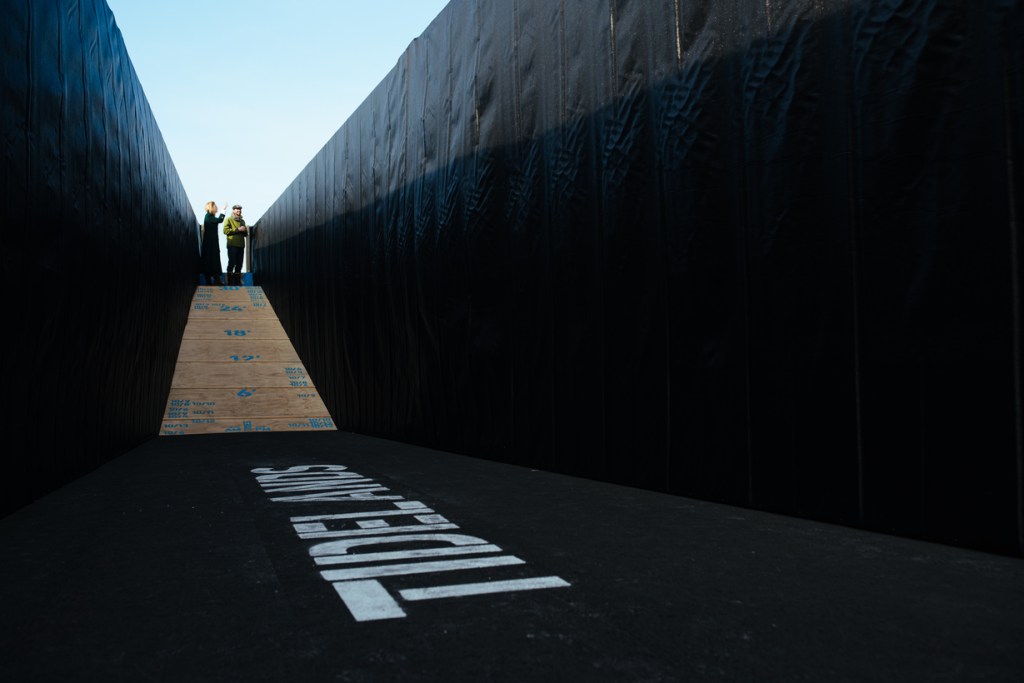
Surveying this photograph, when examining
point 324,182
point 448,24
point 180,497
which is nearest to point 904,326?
point 180,497

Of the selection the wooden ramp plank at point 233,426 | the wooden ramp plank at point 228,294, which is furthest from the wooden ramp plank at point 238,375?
the wooden ramp plank at point 228,294

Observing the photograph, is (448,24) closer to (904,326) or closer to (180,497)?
(180,497)

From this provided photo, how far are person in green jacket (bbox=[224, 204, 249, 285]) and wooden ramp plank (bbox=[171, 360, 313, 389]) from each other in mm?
6001

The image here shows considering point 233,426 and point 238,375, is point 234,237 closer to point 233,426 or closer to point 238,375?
point 238,375

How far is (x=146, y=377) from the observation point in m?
8.92

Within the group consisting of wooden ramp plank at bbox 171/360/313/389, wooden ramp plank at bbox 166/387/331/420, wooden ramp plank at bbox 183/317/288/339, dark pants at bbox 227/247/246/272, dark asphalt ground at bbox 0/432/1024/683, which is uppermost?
dark pants at bbox 227/247/246/272

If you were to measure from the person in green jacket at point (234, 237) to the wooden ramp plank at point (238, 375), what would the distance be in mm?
6001

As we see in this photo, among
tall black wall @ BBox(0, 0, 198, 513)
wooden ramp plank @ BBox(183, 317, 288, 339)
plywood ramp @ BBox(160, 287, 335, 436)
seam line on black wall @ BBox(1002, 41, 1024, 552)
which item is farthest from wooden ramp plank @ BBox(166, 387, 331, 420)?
seam line on black wall @ BBox(1002, 41, 1024, 552)

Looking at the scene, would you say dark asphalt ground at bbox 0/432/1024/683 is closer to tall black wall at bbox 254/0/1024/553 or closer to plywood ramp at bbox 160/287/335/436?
tall black wall at bbox 254/0/1024/553

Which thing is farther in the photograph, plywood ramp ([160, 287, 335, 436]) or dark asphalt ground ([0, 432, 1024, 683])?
plywood ramp ([160, 287, 335, 436])

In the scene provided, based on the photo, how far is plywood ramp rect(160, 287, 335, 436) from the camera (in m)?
10.5

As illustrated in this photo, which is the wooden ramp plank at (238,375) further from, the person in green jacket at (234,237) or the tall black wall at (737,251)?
the person in green jacket at (234,237)

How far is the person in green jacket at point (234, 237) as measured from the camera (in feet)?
58.3

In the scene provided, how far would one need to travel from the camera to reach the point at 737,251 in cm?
461
